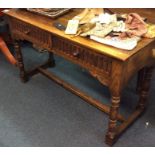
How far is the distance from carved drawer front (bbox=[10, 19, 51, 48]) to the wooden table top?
4 cm

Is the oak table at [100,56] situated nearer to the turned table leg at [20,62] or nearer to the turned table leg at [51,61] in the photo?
the turned table leg at [20,62]

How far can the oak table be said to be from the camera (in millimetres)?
1170

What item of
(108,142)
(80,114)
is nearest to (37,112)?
(80,114)

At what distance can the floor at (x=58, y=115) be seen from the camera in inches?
60.2

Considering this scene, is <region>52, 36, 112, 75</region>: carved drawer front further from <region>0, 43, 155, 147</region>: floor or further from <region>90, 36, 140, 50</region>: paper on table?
<region>0, 43, 155, 147</region>: floor

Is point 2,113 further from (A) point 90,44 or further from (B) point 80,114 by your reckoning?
(A) point 90,44

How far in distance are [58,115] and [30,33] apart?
1.89 feet

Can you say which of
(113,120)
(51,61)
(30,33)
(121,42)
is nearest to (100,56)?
(121,42)

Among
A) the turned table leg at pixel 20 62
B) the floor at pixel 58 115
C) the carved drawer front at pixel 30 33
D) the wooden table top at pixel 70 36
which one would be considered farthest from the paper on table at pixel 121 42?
the turned table leg at pixel 20 62

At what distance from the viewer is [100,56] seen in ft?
3.95

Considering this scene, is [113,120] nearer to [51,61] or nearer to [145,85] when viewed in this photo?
[145,85]

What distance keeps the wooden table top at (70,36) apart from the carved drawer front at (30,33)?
0.04 metres

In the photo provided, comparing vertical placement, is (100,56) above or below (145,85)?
above

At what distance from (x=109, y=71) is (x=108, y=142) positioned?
49 cm
